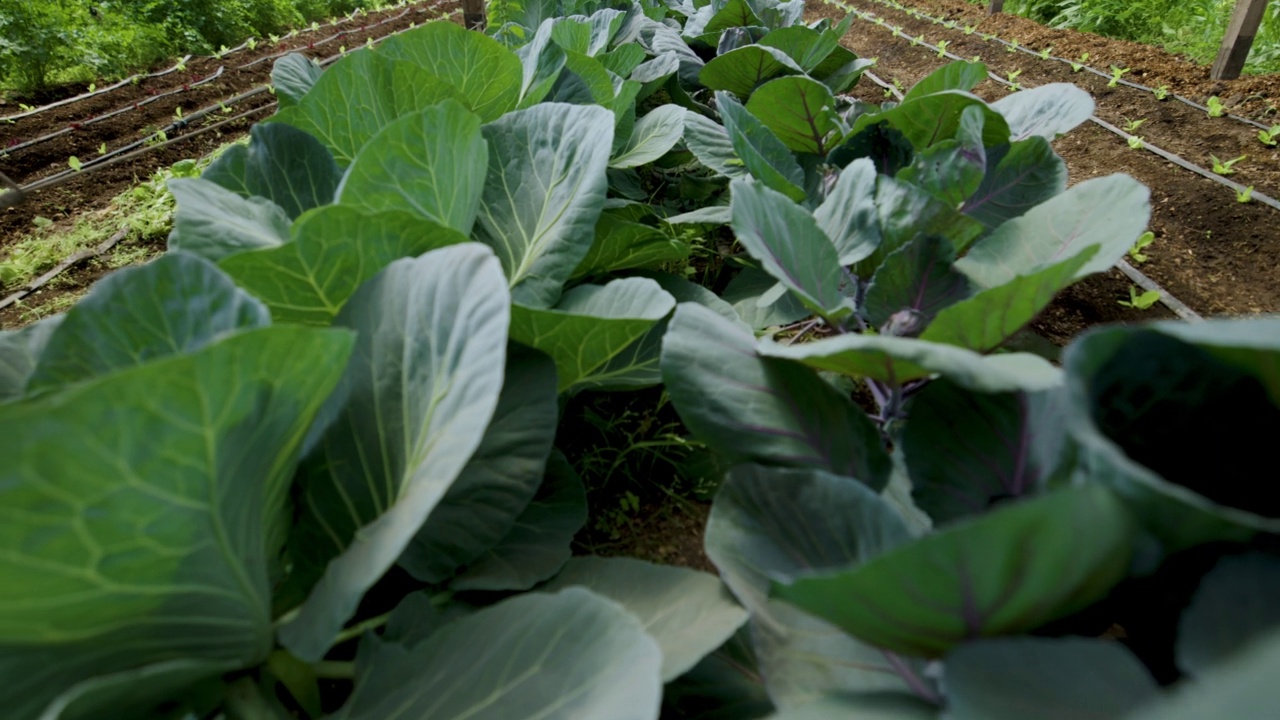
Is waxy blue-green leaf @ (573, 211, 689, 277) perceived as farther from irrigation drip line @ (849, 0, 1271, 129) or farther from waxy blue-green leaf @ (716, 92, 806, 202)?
irrigation drip line @ (849, 0, 1271, 129)

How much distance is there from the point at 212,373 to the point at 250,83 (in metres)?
7.32

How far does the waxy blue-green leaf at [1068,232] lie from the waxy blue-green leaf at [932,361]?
0.27 metres

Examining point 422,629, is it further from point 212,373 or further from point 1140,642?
point 1140,642

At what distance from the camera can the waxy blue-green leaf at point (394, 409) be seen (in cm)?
61

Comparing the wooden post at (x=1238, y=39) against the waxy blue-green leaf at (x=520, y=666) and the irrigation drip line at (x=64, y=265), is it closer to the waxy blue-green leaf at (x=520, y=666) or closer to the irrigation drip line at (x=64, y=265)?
the waxy blue-green leaf at (x=520, y=666)

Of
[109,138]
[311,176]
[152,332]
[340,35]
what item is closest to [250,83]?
[109,138]

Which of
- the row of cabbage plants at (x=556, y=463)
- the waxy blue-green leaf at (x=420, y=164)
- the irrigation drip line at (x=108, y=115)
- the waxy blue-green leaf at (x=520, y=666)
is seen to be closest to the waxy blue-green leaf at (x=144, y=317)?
the row of cabbage plants at (x=556, y=463)

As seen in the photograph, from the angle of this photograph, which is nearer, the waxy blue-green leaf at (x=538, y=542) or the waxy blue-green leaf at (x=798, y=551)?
the waxy blue-green leaf at (x=798, y=551)

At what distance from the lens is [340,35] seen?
8.28m

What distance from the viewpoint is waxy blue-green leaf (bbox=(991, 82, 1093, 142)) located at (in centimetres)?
131

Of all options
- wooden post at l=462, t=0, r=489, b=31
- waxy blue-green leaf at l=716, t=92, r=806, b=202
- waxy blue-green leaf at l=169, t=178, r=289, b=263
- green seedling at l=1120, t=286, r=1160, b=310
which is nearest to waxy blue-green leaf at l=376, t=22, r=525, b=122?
waxy blue-green leaf at l=716, t=92, r=806, b=202

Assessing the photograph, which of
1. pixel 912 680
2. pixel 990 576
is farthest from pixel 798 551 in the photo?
pixel 990 576

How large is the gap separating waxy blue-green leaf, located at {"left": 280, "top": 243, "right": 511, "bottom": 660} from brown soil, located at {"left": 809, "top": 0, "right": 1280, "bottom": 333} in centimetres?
132

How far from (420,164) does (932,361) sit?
651mm
